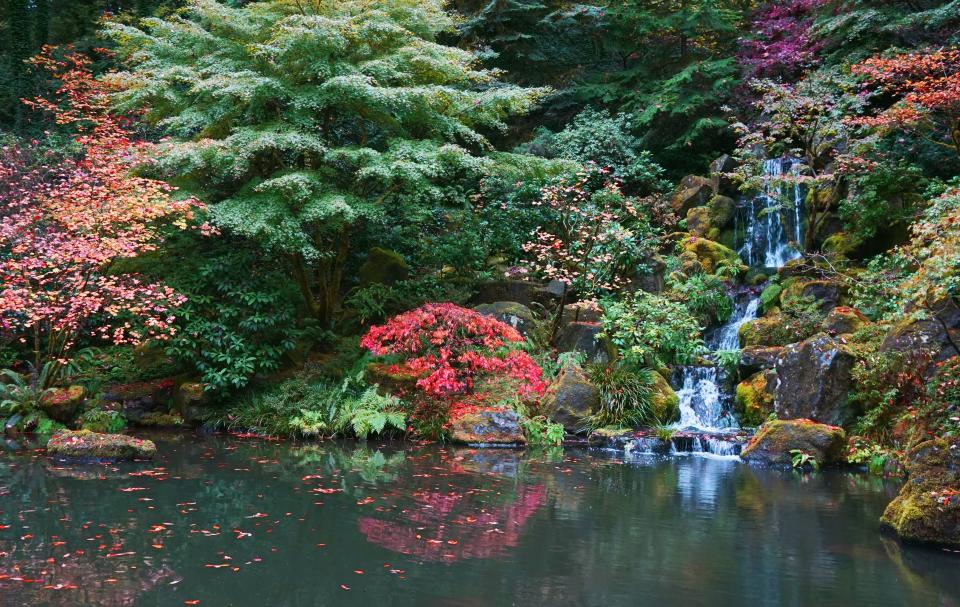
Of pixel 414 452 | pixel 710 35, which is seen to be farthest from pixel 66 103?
pixel 710 35

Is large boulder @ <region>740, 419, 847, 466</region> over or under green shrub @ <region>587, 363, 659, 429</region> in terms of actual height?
under

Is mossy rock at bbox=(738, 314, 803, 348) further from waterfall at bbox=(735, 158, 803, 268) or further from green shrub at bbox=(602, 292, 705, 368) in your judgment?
waterfall at bbox=(735, 158, 803, 268)

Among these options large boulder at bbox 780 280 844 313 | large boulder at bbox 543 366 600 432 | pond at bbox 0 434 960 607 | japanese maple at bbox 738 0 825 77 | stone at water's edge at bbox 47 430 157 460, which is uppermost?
japanese maple at bbox 738 0 825 77

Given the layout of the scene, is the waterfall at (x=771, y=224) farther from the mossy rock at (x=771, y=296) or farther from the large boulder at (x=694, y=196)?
the mossy rock at (x=771, y=296)

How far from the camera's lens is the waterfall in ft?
51.0

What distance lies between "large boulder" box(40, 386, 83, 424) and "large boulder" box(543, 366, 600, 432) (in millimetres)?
7346

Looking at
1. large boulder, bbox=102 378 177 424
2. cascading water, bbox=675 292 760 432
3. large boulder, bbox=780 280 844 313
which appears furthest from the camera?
large boulder, bbox=780 280 844 313

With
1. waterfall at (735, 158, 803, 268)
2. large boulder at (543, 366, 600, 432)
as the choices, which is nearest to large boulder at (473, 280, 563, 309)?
large boulder at (543, 366, 600, 432)

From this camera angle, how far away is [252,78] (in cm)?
1081

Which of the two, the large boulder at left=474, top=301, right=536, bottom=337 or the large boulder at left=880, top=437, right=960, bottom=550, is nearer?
the large boulder at left=880, top=437, right=960, bottom=550

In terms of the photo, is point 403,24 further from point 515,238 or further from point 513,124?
point 513,124

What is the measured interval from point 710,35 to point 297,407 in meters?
16.0

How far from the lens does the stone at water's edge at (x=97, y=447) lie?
887 cm

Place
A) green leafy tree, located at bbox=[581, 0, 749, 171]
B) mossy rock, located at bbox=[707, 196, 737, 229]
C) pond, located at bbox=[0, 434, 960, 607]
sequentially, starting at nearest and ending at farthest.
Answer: pond, located at bbox=[0, 434, 960, 607]
mossy rock, located at bbox=[707, 196, 737, 229]
green leafy tree, located at bbox=[581, 0, 749, 171]
